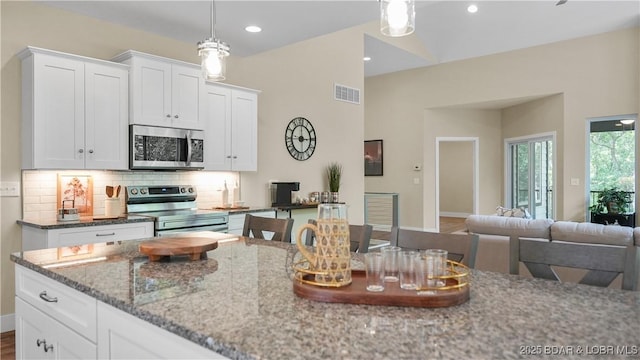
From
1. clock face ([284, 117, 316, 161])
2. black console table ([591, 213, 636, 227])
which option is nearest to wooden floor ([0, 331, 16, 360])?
clock face ([284, 117, 316, 161])

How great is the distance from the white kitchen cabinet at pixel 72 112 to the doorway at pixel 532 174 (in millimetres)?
7259

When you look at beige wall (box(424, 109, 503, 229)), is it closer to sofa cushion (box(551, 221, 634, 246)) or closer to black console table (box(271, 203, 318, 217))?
black console table (box(271, 203, 318, 217))

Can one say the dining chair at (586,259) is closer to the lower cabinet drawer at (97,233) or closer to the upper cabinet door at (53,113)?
the lower cabinet drawer at (97,233)

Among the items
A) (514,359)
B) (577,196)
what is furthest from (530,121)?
(514,359)

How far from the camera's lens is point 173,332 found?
1086 mm

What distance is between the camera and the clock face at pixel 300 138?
19.3 feet

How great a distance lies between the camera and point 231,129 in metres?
4.87

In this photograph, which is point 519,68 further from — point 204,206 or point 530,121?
point 204,206

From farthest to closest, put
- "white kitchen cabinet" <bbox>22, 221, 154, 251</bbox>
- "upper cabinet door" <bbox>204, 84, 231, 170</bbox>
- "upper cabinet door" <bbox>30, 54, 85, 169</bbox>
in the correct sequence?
"upper cabinet door" <bbox>204, 84, 231, 170</bbox>
"upper cabinet door" <bbox>30, 54, 85, 169</bbox>
"white kitchen cabinet" <bbox>22, 221, 154, 251</bbox>

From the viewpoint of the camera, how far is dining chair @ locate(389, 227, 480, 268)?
1804 millimetres

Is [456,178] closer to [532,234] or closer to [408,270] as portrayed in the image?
[532,234]

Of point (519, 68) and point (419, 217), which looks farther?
point (419, 217)

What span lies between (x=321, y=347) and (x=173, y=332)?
0.40 metres

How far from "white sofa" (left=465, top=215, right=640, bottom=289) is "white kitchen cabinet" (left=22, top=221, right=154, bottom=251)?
3.03 m
